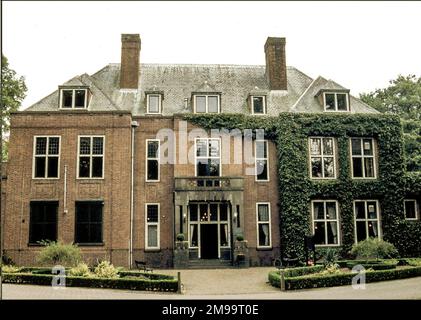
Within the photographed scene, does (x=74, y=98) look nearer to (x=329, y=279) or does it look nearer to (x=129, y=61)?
(x=129, y=61)

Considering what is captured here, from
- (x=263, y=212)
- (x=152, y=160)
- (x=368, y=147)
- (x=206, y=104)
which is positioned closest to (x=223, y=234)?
(x=263, y=212)

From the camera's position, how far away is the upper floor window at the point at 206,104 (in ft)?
87.0

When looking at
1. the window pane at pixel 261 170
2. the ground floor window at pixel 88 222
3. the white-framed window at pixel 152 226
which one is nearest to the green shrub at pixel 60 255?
the ground floor window at pixel 88 222

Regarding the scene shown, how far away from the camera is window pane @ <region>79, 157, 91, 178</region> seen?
2406cm

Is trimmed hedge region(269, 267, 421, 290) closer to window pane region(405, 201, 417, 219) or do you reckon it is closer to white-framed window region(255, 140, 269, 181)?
white-framed window region(255, 140, 269, 181)

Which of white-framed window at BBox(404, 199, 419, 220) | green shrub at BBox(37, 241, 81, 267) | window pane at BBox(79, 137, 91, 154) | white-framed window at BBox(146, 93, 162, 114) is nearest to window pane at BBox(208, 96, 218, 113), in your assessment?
white-framed window at BBox(146, 93, 162, 114)

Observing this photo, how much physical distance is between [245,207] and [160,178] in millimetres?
5533

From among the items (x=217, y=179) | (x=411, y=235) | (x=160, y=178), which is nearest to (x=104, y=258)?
(x=160, y=178)

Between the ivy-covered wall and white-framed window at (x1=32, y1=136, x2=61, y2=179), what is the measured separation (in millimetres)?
8076

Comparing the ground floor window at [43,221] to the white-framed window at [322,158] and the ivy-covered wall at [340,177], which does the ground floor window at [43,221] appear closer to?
the ivy-covered wall at [340,177]

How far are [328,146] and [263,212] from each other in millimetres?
5876

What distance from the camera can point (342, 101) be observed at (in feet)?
89.0

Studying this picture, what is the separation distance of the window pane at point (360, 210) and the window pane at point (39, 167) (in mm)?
18976
